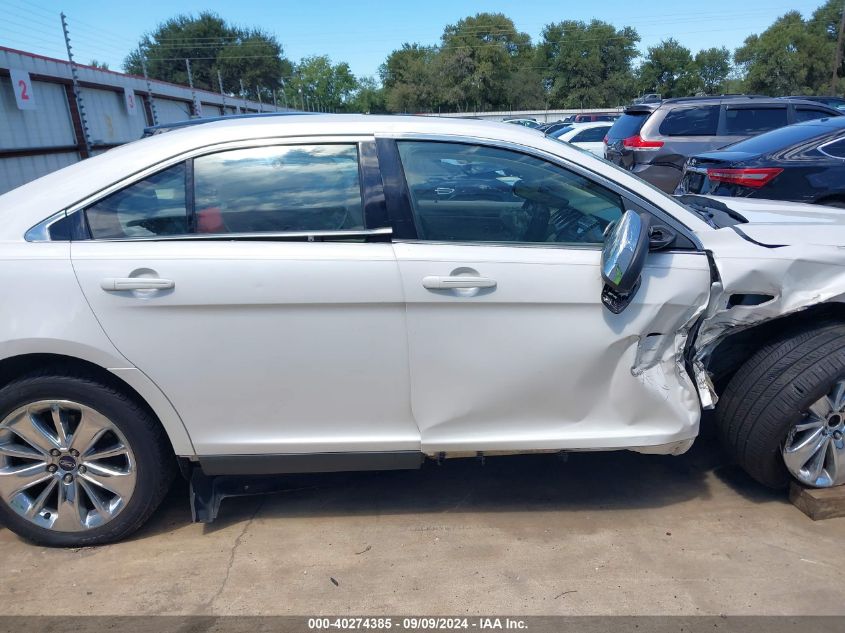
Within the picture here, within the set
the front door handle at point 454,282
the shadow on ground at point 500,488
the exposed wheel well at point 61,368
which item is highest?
the front door handle at point 454,282

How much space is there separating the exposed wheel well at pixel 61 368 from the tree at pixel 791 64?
62.5 m

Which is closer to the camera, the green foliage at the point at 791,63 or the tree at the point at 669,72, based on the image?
the green foliage at the point at 791,63

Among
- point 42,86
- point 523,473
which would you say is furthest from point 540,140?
point 42,86

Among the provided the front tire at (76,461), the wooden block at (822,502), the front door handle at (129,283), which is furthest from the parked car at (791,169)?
the front tire at (76,461)

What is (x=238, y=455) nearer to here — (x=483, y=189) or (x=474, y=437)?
(x=474, y=437)

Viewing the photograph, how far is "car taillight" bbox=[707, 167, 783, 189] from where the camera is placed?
233 inches

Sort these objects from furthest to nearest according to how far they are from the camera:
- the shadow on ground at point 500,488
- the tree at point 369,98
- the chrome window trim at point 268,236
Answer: the tree at point 369,98 < the shadow on ground at point 500,488 < the chrome window trim at point 268,236

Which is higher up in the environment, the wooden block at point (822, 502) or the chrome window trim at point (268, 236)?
the chrome window trim at point (268, 236)

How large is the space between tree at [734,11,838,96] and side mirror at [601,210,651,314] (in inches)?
2415

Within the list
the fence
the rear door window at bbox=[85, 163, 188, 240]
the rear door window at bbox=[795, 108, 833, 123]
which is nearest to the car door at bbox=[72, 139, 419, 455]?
the rear door window at bbox=[85, 163, 188, 240]

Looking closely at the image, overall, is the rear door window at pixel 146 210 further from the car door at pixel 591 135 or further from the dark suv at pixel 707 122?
the car door at pixel 591 135

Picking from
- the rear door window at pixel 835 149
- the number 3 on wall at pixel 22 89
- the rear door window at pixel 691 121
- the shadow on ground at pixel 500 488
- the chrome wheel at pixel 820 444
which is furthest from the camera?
the number 3 on wall at pixel 22 89

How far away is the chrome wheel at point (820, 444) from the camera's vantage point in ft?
9.39

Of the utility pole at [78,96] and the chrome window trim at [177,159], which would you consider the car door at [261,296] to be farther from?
the utility pole at [78,96]
